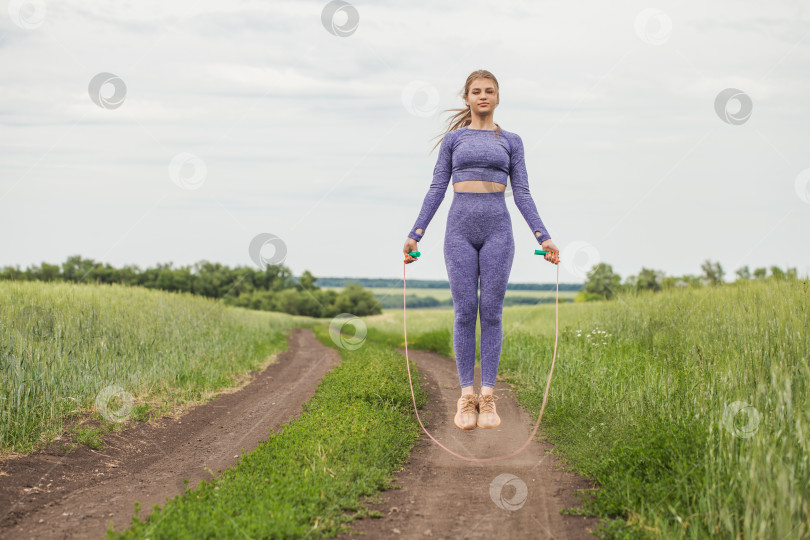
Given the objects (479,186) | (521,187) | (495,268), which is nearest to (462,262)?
(495,268)

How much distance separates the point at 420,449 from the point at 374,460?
1042 millimetres

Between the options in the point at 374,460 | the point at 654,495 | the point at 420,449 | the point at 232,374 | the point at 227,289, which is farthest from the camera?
the point at 227,289

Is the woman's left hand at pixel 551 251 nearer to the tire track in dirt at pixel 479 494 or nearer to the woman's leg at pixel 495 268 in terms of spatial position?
the woman's leg at pixel 495 268

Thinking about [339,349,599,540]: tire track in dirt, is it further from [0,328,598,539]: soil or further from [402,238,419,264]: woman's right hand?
[402,238,419,264]: woman's right hand

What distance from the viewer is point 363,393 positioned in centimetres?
894

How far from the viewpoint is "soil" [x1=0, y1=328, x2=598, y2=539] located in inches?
204

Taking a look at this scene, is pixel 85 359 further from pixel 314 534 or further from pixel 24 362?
pixel 314 534

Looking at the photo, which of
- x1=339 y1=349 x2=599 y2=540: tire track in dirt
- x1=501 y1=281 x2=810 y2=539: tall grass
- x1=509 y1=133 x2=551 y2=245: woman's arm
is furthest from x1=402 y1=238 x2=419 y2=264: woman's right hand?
x1=501 y1=281 x2=810 y2=539: tall grass

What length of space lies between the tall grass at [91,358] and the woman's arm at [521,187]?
676 cm

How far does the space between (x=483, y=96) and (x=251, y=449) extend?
201 inches

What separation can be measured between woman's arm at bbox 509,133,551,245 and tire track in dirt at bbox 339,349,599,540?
2.45 metres

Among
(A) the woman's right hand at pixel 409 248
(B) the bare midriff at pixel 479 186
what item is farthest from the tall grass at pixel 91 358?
(B) the bare midriff at pixel 479 186

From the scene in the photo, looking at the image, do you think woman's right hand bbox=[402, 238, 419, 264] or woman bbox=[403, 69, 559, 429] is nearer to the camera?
woman bbox=[403, 69, 559, 429]

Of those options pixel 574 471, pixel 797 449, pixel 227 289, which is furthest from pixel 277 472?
pixel 227 289
